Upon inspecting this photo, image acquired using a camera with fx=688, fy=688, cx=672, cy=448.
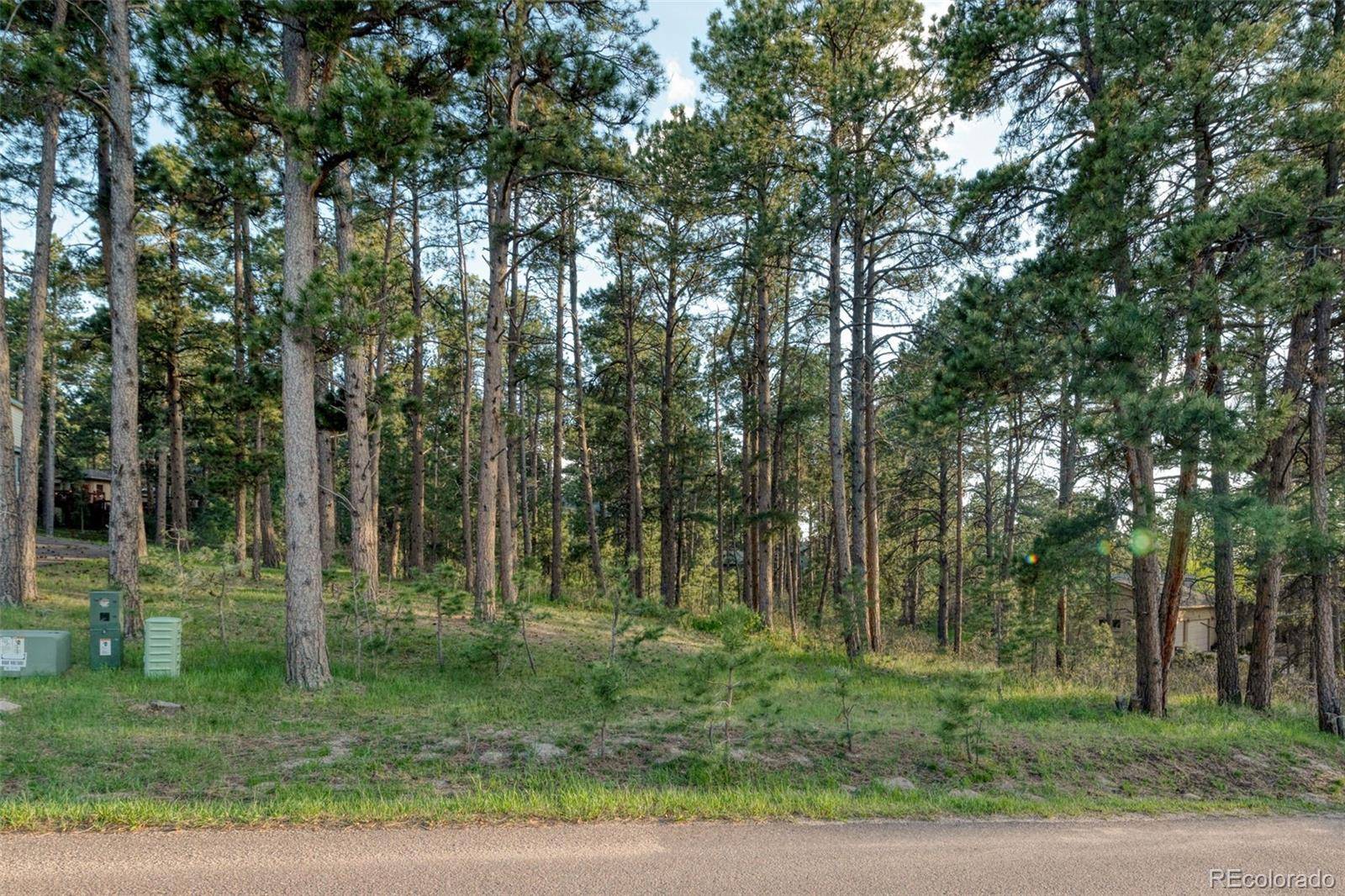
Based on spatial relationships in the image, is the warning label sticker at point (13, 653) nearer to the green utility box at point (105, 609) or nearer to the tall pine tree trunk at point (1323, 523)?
the green utility box at point (105, 609)

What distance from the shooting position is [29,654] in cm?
808

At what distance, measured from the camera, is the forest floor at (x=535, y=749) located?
4949 millimetres

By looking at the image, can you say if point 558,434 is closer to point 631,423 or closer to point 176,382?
point 631,423

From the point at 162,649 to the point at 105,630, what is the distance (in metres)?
0.95

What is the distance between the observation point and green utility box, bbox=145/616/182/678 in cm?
829

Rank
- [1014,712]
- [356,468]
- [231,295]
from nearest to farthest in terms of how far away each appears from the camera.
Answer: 1. [1014,712]
2. [356,468]
3. [231,295]

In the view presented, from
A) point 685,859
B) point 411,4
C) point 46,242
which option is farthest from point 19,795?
point 46,242

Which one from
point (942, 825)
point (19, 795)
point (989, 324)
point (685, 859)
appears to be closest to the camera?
point (685, 859)

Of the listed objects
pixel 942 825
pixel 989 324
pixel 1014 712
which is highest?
pixel 989 324

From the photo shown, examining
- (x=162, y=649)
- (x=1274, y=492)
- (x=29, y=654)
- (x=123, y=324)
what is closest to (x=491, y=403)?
(x=123, y=324)

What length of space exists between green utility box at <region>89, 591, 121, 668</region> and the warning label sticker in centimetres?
62

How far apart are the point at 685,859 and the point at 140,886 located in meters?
2.92

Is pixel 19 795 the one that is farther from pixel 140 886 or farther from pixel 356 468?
pixel 356 468

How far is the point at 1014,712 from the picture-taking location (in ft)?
33.1
